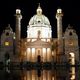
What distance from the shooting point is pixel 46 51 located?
89062mm

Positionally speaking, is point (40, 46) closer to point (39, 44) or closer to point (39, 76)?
point (39, 44)

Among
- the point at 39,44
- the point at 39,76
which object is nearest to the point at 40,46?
the point at 39,44

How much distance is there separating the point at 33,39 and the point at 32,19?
7.30 metres

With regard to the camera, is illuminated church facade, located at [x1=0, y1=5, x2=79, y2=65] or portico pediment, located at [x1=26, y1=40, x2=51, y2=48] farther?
portico pediment, located at [x1=26, y1=40, x2=51, y2=48]

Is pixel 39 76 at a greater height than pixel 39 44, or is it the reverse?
pixel 39 44

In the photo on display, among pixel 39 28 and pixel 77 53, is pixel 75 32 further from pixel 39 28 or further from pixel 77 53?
pixel 39 28

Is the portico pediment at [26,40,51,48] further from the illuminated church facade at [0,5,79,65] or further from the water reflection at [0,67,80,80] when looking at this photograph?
the water reflection at [0,67,80,80]

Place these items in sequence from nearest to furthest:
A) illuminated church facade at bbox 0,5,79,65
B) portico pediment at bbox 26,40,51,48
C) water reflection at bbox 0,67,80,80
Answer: water reflection at bbox 0,67,80,80 < illuminated church facade at bbox 0,5,79,65 < portico pediment at bbox 26,40,51,48

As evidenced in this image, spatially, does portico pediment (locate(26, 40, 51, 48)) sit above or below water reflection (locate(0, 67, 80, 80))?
above

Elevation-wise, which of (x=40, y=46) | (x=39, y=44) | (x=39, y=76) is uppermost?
(x=39, y=44)

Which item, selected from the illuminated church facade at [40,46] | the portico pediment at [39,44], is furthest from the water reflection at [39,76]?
the portico pediment at [39,44]

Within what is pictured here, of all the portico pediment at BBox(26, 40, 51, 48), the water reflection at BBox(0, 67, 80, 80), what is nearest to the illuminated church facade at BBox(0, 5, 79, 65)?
the portico pediment at BBox(26, 40, 51, 48)

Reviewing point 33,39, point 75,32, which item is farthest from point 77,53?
point 33,39

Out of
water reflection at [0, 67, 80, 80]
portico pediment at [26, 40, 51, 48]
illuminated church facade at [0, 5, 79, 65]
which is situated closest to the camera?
water reflection at [0, 67, 80, 80]
